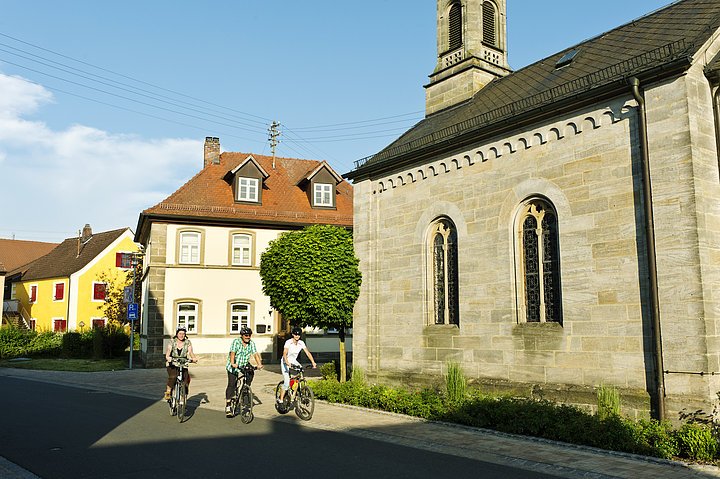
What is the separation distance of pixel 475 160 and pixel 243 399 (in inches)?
300

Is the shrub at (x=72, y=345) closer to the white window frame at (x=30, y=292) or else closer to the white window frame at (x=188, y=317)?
the white window frame at (x=188, y=317)

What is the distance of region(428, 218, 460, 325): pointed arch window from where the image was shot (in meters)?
15.3

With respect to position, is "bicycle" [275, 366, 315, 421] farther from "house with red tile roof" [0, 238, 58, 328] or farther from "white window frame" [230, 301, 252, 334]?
"house with red tile roof" [0, 238, 58, 328]

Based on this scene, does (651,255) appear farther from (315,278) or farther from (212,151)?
(212,151)

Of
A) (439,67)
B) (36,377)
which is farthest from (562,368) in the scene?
(36,377)

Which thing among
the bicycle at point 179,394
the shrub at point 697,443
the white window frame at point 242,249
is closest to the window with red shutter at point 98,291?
the white window frame at point 242,249

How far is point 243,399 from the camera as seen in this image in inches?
467

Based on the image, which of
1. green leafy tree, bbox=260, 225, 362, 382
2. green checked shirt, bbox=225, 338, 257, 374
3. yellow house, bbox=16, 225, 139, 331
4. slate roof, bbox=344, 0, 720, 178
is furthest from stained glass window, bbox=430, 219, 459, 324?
yellow house, bbox=16, 225, 139, 331

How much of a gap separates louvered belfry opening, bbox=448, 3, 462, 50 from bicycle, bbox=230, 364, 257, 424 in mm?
13382

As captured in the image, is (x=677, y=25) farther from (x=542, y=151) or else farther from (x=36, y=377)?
(x=36, y=377)

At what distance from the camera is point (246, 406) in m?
11.8

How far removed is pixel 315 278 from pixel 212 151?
1796 cm

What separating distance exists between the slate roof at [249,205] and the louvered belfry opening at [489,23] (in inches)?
526

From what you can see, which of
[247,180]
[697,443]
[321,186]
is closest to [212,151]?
[247,180]
